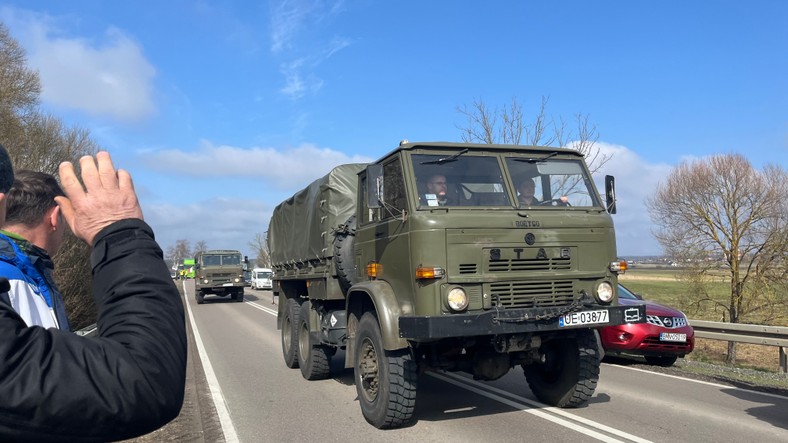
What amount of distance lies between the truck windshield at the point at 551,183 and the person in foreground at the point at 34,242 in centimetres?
503

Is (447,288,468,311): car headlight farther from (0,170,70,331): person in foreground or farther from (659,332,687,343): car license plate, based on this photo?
(659,332,687,343): car license plate

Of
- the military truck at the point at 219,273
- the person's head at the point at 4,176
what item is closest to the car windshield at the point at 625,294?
the person's head at the point at 4,176

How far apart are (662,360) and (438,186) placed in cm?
694

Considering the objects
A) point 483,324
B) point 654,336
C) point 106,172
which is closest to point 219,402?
point 483,324

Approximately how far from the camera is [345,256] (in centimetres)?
746

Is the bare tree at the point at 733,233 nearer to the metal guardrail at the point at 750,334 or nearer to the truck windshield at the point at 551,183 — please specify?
Answer: the metal guardrail at the point at 750,334

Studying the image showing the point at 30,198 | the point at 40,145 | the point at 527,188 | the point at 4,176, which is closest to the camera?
the point at 4,176

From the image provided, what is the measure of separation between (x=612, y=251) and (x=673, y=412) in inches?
81.6

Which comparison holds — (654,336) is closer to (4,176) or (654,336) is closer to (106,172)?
(106,172)

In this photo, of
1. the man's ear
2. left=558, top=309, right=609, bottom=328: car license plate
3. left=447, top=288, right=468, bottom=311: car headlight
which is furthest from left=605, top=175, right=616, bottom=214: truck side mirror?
the man's ear

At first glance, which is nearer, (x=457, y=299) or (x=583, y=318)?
(x=457, y=299)

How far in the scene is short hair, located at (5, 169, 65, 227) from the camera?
176 centimetres

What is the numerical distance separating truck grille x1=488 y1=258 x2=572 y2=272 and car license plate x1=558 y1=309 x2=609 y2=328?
20.2 inches

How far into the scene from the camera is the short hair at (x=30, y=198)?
69.2 inches
